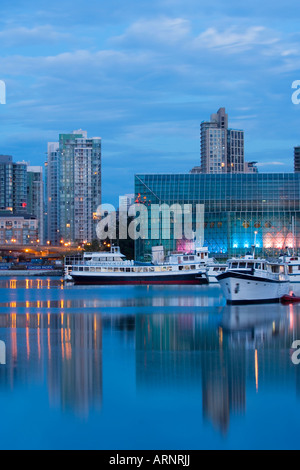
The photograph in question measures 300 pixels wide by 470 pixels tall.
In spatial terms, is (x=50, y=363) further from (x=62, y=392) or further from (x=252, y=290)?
(x=252, y=290)

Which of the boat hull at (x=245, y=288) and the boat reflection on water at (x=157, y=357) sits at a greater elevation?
the boat hull at (x=245, y=288)

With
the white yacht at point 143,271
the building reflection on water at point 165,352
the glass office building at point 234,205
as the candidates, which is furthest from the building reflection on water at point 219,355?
the glass office building at point 234,205

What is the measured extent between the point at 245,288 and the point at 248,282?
567 millimetres

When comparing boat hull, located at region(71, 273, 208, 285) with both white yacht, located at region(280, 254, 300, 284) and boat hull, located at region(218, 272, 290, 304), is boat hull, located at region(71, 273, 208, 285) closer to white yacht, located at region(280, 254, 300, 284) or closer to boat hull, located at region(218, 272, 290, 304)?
white yacht, located at region(280, 254, 300, 284)

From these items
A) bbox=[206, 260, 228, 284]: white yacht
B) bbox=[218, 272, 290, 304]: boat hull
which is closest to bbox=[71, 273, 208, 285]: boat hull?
bbox=[206, 260, 228, 284]: white yacht

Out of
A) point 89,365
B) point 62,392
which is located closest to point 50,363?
point 89,365

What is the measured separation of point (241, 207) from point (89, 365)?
358ft

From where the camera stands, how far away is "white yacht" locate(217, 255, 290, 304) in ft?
187

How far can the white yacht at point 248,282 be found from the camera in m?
57.1

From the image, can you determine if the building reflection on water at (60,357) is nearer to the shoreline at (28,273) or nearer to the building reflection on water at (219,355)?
the building reflection on water at (219,355)

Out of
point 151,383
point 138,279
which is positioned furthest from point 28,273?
point 151,383

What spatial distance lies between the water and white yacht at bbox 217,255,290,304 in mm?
8012

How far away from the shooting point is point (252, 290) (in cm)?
5766

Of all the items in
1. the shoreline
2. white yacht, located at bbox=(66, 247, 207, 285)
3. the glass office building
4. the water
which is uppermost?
the glass office building
